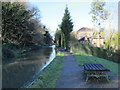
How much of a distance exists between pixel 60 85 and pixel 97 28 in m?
20.1

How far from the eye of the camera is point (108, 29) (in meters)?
19.0

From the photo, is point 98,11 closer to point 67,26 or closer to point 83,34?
point 67,26

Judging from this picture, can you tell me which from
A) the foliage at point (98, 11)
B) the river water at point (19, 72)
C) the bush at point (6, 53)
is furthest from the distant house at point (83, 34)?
the river water at point (19, 72)

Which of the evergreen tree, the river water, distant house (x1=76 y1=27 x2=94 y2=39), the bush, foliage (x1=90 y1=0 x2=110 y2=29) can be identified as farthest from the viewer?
distant house (x1=76 y1=27 x2=94 y2=39)

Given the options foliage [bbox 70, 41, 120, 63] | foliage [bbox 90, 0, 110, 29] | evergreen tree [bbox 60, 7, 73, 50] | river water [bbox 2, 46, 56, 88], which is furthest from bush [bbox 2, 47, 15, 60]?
evergreen tree [bbox 60, 7, 73, 50]

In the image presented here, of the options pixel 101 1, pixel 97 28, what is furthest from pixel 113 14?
pixel 97 28

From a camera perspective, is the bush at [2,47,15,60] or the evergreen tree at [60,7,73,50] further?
the evergreen tree at [60,7,73,50]

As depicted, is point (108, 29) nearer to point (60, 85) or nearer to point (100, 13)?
point (100, 13)

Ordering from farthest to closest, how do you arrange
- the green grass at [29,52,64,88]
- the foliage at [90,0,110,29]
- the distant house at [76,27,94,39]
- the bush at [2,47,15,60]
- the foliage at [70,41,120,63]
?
the distant house at [76,27,94,39], the foliage at [90,0,110,29], the bush at [2,47,15,60], the foliage at [70,41,120,63], the green grass at [29,52,64,88]

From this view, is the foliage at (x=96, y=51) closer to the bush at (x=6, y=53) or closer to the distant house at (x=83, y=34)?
the distant house at (x=83, y=34)

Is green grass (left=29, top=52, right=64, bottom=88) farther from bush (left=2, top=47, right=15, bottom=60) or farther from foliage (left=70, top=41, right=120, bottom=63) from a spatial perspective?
bush (left=2, top=47, right=15, bottom=60)

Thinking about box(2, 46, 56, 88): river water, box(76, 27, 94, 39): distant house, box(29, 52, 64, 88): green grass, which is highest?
box(76, 27, 94, 39): distant house

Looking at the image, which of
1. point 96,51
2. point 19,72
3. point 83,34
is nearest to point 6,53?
point 19,72

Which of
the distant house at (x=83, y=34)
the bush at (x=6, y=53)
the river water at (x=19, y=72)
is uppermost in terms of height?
the distant house at (x=83, y=34)
